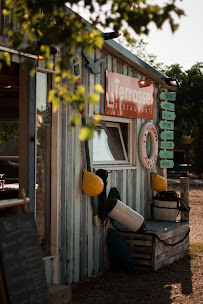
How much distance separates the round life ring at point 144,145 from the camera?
813cm

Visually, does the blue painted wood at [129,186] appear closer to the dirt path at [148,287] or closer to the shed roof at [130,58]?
the dirt path at [148,287]

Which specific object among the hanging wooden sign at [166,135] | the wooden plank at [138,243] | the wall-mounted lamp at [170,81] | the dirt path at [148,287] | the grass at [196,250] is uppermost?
the wall-mounted lamp at [170,81]

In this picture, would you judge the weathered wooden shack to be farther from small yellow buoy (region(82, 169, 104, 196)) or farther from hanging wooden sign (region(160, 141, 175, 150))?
hanging wooden sign (region(160, 141, 175, 150))

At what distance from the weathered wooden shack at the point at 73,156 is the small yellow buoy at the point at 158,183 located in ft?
0.51

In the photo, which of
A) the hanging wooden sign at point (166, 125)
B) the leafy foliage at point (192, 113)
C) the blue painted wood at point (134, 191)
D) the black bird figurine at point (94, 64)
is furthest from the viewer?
the leafy foliage at point (192, 113)

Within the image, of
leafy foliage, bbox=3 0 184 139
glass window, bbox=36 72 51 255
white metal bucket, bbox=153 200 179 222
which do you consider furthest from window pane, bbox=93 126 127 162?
leafy foliage, bbox=3 0 184 139

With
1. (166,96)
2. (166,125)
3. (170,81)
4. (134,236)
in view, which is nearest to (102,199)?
(134,236)

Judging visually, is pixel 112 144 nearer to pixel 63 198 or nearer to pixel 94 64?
pixel 94 64

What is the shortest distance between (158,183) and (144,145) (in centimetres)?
81

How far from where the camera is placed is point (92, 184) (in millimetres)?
6402

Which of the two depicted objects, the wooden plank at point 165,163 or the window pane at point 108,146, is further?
the wooden plank at point 165,163

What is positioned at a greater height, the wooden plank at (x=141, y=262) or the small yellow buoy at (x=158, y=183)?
the small yellow buoy at (x=158, y=183)

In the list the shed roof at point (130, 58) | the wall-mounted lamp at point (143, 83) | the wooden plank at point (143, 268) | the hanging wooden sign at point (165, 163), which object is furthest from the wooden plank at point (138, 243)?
the shed roof at point (130, 58)

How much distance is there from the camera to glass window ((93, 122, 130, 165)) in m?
7.36
